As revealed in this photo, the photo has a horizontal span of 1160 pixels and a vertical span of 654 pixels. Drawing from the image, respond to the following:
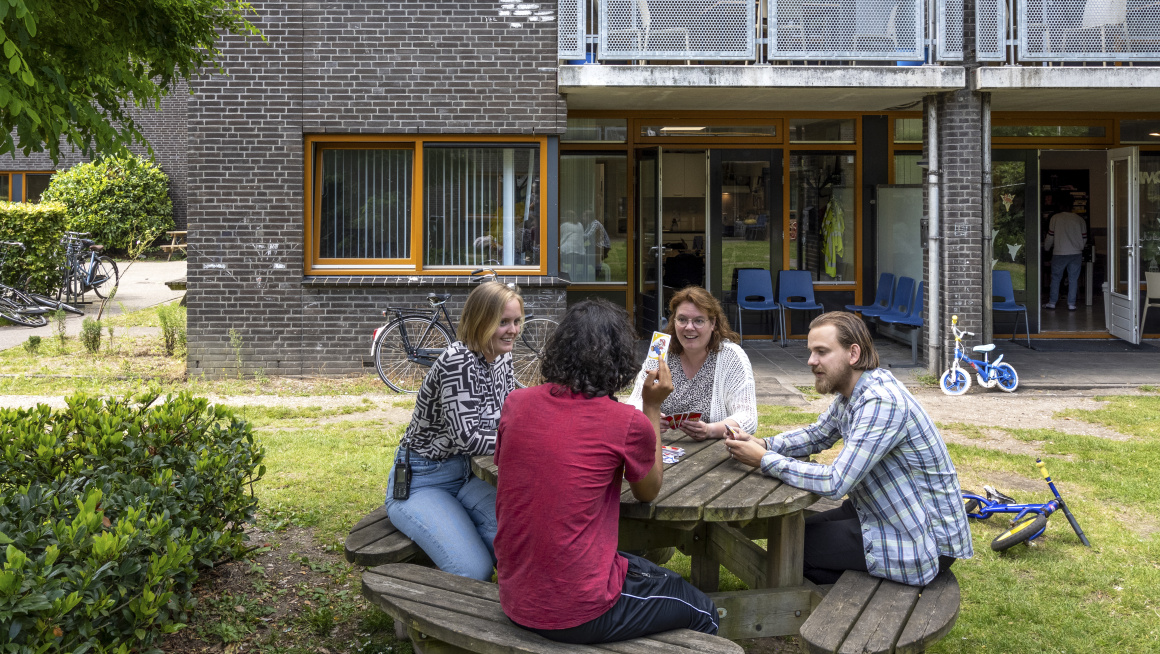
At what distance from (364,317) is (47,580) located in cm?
795

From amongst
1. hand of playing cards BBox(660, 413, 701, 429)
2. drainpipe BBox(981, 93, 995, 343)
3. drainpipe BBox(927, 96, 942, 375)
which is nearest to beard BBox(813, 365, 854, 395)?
hand of playing cards BBox(660, 413, 701, 429)

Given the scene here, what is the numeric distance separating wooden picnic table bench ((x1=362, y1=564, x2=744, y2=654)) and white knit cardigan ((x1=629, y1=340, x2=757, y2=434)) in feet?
4.89

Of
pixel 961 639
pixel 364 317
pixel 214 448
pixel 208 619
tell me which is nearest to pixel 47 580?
pixel 208 619

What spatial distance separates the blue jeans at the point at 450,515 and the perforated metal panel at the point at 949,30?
8315mm

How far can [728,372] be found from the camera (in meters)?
4.68

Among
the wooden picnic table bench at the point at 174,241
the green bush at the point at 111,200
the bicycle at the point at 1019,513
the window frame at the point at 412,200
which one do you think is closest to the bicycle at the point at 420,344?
the window frame at the point at 412,200

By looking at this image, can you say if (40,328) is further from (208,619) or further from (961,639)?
(961,639)

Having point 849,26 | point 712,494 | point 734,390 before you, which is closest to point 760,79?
point 849,26

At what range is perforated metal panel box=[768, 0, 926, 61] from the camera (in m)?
10.7

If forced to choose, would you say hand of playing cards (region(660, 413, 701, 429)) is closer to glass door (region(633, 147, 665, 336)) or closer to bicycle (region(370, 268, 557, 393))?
bicycle (region(370, 268, 557, 393))

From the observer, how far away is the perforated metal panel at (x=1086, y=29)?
34.9ft

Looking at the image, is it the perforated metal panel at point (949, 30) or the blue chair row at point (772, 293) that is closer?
the perforated metal panel at point (949, 30)

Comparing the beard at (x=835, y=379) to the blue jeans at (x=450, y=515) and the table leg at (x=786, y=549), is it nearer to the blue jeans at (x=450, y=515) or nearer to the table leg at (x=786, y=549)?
the table leg at (x=786, y=549)

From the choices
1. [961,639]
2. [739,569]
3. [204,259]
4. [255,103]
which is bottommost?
[961,639]
